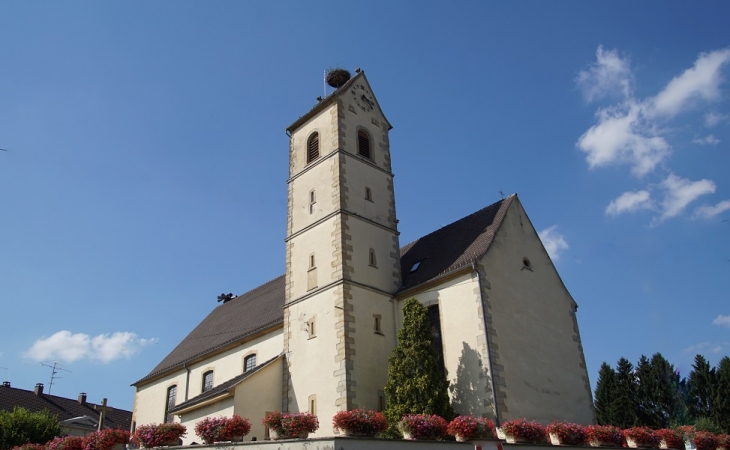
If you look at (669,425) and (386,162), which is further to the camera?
(669,425)

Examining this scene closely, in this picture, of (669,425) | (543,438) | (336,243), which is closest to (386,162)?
(336,243)

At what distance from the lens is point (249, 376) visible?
22.3m

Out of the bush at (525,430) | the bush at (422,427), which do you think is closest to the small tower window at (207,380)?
the bush at (422,427)

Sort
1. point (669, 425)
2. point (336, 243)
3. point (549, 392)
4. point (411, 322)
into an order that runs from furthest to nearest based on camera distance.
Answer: point (669, 425) < point (336, 243) < point (549, 392) < point (411, 322)

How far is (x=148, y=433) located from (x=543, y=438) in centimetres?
1050

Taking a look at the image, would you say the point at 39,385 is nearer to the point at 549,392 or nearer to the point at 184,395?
the point at 184,395

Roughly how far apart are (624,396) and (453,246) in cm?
1705

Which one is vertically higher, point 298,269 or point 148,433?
point 298,269

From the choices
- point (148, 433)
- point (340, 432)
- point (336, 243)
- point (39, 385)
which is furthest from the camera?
point (39, 385)

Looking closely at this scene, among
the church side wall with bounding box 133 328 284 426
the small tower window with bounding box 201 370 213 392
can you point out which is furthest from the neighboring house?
the small tower window with bounding box 201 370 213 392

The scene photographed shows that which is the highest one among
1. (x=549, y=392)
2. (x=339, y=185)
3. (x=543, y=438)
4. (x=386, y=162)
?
(x=386, y=162)

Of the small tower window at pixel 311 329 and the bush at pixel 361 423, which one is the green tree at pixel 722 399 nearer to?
the small tower window at pixel 311 329

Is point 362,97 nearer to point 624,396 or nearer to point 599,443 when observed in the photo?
point 599,443

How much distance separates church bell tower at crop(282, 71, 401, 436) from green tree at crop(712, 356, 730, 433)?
1993cm
